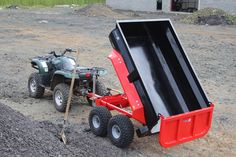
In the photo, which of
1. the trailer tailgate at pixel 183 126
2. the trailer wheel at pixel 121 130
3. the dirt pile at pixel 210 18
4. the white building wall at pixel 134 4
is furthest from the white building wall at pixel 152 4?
the trailer wheel at pixel 121 130

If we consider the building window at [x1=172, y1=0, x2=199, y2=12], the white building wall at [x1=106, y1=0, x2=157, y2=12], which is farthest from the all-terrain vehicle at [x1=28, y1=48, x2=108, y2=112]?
the white building wall at [x1=106, y1=0, x2=157, y2=12]

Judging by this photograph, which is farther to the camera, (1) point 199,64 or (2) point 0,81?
(1) point 199,64

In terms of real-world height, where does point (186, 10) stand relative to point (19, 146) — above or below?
below

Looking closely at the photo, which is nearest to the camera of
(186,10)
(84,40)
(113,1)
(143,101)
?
(143,101)

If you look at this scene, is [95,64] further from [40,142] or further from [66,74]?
[40,142]

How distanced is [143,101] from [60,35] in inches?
492

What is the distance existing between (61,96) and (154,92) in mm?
1745

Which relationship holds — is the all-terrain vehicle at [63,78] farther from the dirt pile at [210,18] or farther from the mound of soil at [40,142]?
the dirt pile at [210,18]

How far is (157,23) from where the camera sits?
6859mm

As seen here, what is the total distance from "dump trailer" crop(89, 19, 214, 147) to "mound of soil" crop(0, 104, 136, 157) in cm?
23

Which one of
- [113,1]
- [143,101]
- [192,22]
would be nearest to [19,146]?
[143,101]

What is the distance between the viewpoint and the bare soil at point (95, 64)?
20.2ft

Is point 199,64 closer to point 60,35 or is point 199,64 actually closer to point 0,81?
point 0,81

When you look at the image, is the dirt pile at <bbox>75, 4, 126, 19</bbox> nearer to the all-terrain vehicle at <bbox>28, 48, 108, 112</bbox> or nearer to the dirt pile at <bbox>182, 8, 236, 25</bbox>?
the dirt pile at <bbox>182, 8, 236, 25</bbox>
